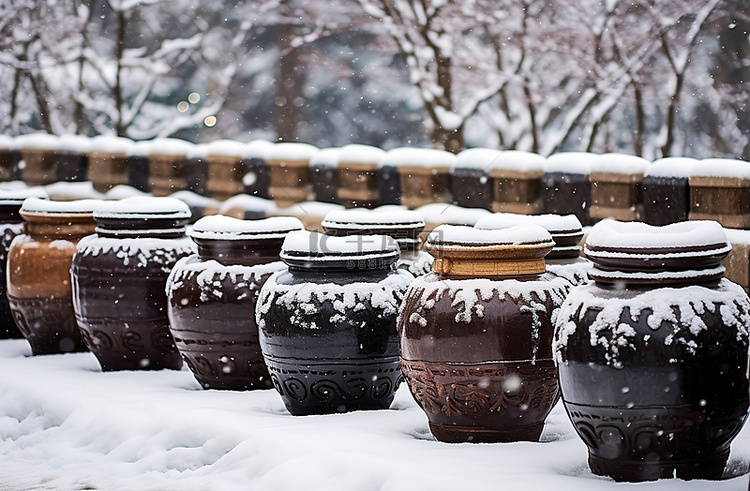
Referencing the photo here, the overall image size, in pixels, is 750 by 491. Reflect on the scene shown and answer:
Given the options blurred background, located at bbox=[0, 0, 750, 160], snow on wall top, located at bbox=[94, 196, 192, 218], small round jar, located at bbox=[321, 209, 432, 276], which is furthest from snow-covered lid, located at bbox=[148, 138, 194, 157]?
small round jar, located at bbox=[321, 209, 432, 276]

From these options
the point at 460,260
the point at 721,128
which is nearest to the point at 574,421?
the point at 460,260

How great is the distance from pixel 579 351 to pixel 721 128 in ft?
61.7

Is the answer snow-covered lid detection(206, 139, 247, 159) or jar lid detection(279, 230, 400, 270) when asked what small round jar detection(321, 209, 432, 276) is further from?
snow-covered lid detection(206, 139, 247, 159)

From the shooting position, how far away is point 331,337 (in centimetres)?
591

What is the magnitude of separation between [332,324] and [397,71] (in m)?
20.4

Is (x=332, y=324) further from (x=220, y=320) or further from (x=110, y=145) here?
(x=110, y=145)

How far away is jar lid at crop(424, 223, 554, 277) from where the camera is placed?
537 centimetres

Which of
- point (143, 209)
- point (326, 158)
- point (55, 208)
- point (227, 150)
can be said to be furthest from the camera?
point (227, 150)

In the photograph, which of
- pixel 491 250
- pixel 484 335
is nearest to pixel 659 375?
pixel 484 335

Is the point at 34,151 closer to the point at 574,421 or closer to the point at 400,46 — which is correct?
the point at 400,46

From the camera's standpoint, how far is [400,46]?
19047mm

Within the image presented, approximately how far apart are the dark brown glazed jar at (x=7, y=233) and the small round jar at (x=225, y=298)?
8.81 feet

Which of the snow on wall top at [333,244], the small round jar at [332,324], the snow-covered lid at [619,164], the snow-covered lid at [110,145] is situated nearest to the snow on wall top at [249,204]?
the snow-covered lid at [110,145]

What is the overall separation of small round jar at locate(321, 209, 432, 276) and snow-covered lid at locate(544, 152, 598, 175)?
1.87 meters
